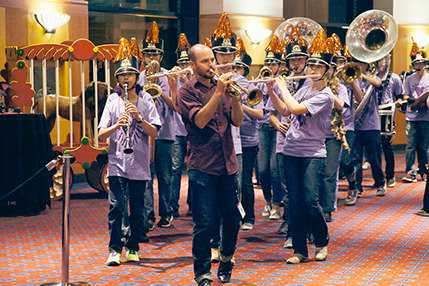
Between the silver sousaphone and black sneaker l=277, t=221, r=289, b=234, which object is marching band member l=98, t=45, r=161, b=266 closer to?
black sneaker l=277, t=221, r=289, b=234

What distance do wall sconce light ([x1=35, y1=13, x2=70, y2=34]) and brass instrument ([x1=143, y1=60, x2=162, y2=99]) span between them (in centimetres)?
405

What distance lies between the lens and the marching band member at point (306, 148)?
5609 mm

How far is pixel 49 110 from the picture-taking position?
9297 millimetres

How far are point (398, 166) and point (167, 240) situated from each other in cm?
740

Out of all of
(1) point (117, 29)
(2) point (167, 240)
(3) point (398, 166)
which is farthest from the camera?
(3) point (398, 166)

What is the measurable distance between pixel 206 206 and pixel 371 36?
5.38 m

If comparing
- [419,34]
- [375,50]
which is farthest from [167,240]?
[419,34]

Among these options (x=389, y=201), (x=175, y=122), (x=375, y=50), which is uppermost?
(x=375, y=50)

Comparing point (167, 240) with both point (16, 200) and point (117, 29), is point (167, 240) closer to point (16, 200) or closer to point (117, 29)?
point (16, 200)

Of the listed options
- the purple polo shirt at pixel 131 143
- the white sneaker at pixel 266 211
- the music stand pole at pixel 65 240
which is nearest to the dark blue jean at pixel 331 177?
the white sneaker at pixel 266 211

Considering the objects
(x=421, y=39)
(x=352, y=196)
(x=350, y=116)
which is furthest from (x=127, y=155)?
(x=421, y=39)

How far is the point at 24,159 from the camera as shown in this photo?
809cm

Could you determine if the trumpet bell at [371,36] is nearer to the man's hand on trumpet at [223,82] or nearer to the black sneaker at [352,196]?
the black sneaker at [352,196]

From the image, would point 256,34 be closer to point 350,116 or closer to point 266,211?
point 350,116
